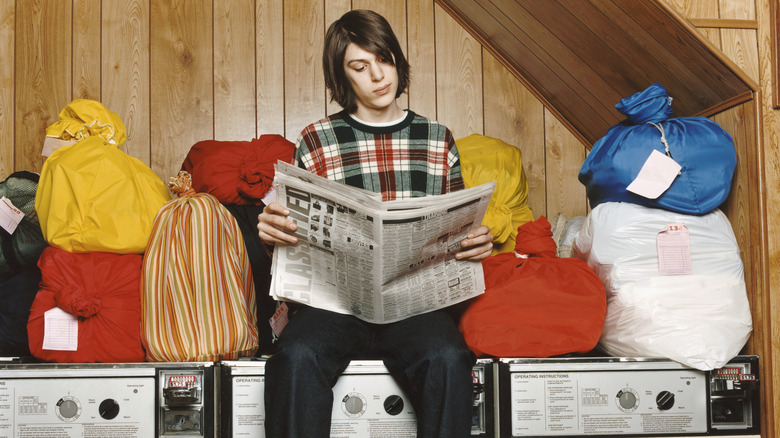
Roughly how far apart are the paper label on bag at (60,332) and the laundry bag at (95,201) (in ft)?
0.47

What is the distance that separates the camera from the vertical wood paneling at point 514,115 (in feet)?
6.73

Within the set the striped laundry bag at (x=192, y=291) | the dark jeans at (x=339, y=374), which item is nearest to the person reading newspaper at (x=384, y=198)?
the dark jeans at (x=339, y=374)

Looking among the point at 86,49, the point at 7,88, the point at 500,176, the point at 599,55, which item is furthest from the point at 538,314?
the point at 7,88

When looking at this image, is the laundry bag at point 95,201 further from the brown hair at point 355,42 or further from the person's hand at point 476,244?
the person's hand at point 476,244

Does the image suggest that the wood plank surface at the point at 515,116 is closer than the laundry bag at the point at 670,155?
No

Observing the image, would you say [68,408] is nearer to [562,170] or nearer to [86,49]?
[86,49]

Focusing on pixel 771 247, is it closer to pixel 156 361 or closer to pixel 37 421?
pixel 156 361

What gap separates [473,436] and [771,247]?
2.37 feet

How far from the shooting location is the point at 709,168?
4.35ft

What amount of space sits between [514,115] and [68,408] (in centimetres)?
150

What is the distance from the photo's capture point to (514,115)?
2057 mm

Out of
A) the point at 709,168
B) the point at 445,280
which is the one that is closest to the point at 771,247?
the point at 709,168

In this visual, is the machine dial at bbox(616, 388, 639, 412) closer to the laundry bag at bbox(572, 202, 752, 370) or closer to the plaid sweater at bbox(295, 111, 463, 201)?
the laundry bag at bbox(572, 202, 752, 370)

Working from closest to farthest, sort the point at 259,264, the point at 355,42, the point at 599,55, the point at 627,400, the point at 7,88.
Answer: the point at 627,400 < the point at 355,42 < the point at 259,264 < the point at 599,55 < the point at 7,88
